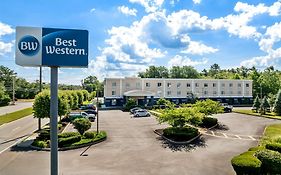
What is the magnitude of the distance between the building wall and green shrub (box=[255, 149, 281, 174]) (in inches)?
2110

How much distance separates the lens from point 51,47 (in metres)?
9.89

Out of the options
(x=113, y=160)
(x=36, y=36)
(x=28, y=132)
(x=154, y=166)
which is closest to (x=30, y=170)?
(x=113, y=160)

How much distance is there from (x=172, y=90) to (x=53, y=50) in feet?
211

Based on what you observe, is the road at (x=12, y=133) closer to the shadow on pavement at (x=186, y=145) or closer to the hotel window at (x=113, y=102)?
the shadow on pavement at (x=186, y=145)

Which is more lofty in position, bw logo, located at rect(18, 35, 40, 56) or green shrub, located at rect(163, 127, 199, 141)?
bw logo, located at rect(18, 35, 40, 56)

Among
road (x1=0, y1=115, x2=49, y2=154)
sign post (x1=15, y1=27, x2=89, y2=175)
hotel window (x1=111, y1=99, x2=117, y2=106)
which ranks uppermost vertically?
sign post (x1=15, y1=27, x2=89, y2=175)

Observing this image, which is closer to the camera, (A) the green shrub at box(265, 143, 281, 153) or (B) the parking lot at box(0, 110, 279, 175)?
(A) the green shrub at box(265, 143, 281, 153)

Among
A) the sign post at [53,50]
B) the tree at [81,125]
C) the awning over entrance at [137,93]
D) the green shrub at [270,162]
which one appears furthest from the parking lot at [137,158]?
the awning over entrance at [137,93]

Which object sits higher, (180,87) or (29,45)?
(29,45)

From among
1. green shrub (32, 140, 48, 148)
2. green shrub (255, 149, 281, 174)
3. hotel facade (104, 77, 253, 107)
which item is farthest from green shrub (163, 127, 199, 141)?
hotel facade (104, 77, 253, 107)

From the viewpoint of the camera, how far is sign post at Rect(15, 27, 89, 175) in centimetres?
975

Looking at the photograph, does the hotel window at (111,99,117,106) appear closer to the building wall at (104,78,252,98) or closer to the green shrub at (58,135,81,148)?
the building wall at (104,78,252,98)

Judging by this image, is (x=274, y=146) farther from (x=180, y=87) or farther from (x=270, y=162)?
(x=180, y=87)

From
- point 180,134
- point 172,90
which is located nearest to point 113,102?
point 172,90
